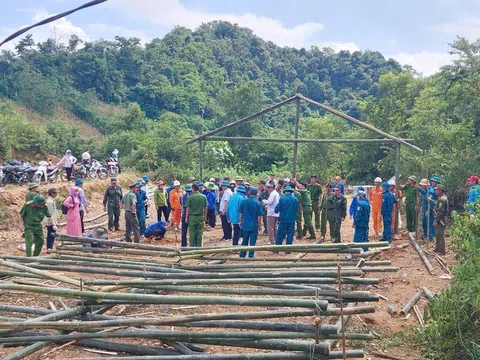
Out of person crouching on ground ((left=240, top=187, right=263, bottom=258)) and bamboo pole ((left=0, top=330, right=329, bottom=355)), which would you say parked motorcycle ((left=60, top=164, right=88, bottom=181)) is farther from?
bamboo pole ((left=0, top=330, right=329, bottom=355))

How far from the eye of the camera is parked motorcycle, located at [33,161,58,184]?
18.6 meters

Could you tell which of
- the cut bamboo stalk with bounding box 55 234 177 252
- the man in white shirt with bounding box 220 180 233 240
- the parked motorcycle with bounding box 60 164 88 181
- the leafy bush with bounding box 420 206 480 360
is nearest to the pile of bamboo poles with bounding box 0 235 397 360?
the leafy bush with bounding box 420 206 480 360

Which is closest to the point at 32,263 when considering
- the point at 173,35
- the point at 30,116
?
the point at 30,116

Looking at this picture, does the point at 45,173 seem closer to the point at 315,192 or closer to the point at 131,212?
the point at 131,212

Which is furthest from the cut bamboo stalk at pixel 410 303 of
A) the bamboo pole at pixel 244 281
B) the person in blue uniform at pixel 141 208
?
the person in blue uniform at pixel 141 208

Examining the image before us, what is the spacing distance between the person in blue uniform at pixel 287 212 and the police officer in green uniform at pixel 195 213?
146cm

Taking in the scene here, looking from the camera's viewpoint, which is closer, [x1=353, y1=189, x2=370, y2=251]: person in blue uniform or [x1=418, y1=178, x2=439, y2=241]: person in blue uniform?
[x1=353, y1=189, x2=370, y2=251]: person in blue uniform

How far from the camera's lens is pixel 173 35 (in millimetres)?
59438

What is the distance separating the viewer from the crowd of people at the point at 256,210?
10.7m

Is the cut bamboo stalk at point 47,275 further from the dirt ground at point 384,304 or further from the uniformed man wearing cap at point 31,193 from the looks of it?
the uniformed man wearing cap at point 31,193

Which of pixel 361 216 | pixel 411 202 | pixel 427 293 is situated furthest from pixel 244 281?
pixel 411 202

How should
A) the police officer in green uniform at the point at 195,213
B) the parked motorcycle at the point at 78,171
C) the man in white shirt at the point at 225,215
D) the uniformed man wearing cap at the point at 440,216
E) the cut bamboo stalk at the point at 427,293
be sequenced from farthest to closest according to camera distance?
1. the parked motorcycle at the point at 78,171
2. the man in white shirt at the point at 225,215
3. the police officer in green uniform at the point at 195,213
4. the uniformed man wearing cap at the point at 440,216
5. the cut bamboo stalk at the point at 427,293

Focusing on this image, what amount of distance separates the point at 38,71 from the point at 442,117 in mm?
30939

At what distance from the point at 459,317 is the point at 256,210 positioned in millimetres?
5147
